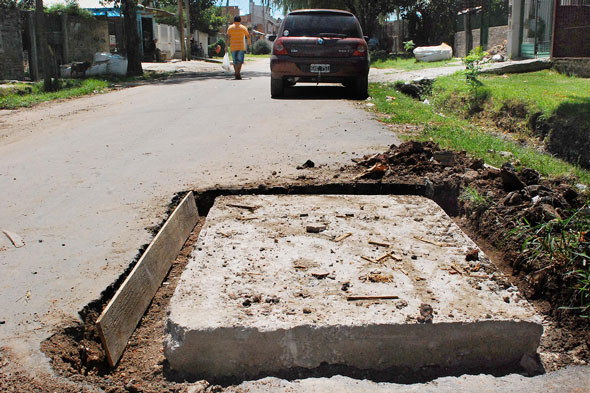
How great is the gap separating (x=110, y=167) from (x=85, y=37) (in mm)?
19285

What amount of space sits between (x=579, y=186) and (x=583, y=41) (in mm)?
6229

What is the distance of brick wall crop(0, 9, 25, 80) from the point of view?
54.0ft

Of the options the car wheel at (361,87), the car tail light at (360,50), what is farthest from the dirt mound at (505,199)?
the car wheel at (361,87)

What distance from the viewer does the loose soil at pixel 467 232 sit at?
96.5 inches

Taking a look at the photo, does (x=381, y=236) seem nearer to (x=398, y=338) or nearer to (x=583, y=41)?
(x=398, y=338)

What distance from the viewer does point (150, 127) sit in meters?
8.26

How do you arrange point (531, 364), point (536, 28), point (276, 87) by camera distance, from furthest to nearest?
point (536, 28), point (276, 87), point (531, 364)

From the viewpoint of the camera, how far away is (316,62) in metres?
11.2

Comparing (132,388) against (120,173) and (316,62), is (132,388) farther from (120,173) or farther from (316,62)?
(316,62)

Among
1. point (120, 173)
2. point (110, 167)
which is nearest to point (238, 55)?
point (110, 167)

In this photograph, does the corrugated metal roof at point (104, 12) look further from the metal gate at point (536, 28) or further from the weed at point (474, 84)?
the weed at point (474, 84)

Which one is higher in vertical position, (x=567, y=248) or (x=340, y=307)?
(x=567, y=248)

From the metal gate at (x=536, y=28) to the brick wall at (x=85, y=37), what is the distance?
16420 mm

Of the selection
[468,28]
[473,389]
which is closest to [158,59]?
[468,28]
